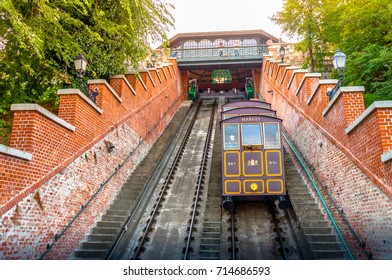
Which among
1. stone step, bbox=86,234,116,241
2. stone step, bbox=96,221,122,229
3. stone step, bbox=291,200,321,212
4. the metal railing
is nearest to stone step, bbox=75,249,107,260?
stone step, bbox=86,234,116,241

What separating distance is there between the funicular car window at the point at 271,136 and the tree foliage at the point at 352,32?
11.1 ft

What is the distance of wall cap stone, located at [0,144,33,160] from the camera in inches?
186

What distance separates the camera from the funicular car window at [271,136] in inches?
339

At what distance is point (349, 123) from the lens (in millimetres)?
6855

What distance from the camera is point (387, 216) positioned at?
514 centimetres

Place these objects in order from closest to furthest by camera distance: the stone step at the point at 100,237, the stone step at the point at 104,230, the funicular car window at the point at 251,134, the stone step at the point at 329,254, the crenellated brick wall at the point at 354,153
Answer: the crenellated brick wall at the point at 354,153, the stone step at the point at 329,254, the stone step at the point at 100,237, the stone step at the point at 104,230, the funicular car window at the point at 251,134

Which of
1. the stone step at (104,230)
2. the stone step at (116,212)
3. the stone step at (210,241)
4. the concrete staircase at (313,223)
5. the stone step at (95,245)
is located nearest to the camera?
the concrete staircase at (313,223)

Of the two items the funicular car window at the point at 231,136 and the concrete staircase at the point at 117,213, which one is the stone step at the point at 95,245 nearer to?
the concrete staircase at the point at 117,213

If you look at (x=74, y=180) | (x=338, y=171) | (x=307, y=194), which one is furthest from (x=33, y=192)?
(x=307, y=194)

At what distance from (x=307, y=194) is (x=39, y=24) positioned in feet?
29.8

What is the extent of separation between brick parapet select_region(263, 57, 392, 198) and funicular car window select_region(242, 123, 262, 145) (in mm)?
1909

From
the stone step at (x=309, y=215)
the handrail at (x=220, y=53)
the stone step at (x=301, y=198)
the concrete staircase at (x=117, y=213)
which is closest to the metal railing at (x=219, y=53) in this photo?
A: the handrail at (x=220, y=53)

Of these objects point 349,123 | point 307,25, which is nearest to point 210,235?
point 349,123

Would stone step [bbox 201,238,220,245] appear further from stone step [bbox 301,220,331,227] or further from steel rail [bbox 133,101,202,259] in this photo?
stone step [bbox 301,220,331,227]
